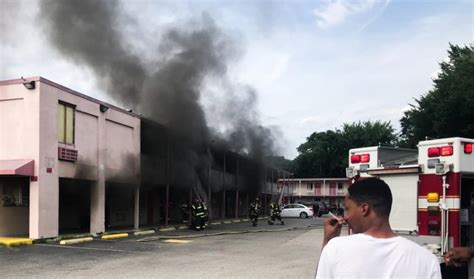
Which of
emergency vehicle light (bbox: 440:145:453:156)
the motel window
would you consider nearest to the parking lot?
the motel window

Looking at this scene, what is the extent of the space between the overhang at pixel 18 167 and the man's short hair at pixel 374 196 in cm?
1331

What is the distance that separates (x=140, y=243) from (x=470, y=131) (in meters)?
16.0

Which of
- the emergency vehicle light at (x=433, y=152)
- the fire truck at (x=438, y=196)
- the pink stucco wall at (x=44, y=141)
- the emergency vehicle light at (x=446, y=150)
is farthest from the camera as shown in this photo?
the pink stucco wall at (x=44, y=141)

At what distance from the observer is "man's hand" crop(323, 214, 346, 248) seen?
7.82 feet

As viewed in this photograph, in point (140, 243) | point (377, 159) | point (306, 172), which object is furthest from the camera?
point (306, 172)

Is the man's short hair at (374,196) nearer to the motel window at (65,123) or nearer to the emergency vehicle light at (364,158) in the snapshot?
the emergency vehicle light at (364,158)

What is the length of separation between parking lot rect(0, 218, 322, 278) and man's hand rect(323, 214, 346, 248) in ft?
21.4

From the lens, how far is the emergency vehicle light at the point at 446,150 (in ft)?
18.3

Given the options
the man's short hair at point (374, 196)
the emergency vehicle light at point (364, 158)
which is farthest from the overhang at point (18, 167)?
the man's short hair at point (374, 196)

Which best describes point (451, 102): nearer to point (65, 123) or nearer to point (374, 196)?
point (65, 123)

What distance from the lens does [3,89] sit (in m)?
15.0

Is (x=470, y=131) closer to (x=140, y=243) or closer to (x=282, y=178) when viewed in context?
(x=140, y=243)

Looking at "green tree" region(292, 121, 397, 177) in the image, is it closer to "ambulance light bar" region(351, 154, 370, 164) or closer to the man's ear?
"ambulance light bar" region(351, 154, 370, 164)

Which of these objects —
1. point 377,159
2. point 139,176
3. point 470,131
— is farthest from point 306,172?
point 377,159
